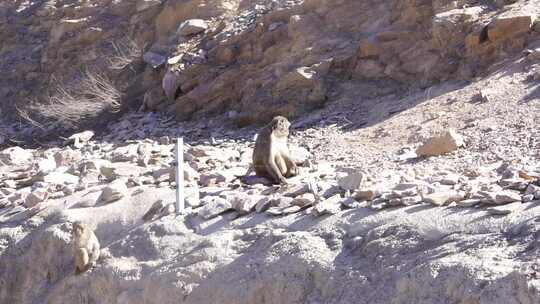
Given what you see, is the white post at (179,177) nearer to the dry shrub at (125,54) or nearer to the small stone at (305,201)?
the small stone at (305,201)

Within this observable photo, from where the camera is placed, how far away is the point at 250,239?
7.17 metres

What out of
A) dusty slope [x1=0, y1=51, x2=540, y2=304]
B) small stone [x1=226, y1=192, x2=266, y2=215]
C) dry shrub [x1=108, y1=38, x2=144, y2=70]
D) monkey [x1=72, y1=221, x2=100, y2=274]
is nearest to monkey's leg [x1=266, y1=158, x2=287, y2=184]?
dusty slope [x1=0, y1=51, x2=540, y2=304]

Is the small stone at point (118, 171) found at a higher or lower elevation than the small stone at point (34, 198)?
lower

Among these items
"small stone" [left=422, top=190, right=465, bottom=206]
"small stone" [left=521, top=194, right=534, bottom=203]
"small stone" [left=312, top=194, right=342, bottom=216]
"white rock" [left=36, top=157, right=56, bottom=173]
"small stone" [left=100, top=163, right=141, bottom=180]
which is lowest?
"white rock" [left=36, top=157, right=56, bottom=173]

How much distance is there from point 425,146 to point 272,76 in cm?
555

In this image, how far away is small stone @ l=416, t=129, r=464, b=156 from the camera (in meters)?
9.91

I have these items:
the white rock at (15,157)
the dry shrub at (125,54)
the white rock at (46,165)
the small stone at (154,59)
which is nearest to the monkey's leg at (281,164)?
the white rock at (46,165)

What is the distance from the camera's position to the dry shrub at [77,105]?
17422mm

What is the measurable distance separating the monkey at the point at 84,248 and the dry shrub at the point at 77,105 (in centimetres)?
933

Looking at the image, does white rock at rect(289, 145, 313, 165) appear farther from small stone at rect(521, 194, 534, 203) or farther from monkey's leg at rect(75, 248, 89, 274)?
small stone at rect(521, 194, 534, 203)

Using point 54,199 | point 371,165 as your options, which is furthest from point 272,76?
point 54,199

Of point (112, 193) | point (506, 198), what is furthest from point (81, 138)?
point (506, 198)

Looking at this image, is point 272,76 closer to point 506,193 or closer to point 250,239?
point 250,239

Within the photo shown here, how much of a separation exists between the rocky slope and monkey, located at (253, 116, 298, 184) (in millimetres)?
313
